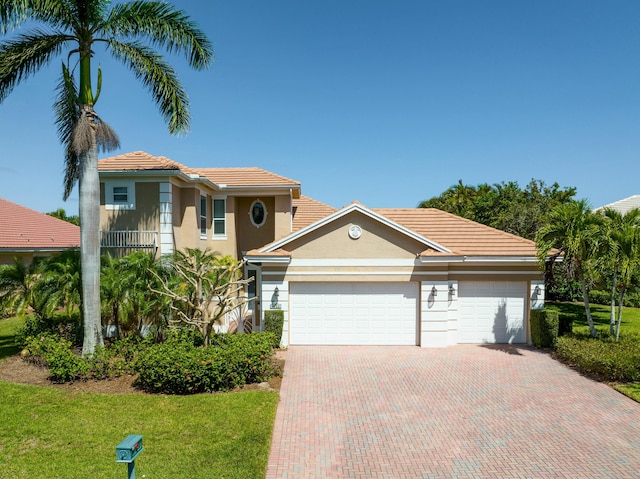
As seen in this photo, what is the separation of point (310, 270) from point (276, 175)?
7.16m

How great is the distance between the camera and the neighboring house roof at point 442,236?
535 inches

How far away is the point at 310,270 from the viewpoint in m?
13.9

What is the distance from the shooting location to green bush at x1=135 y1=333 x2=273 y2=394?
9.27 m

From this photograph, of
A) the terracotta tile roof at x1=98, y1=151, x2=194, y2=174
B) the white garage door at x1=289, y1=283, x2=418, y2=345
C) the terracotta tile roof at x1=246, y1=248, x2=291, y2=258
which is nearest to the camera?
the terracotta tile roof at x1=246, y1=248, x2=291, y2=258

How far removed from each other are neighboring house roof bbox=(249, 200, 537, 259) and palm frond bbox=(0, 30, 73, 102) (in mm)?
8470

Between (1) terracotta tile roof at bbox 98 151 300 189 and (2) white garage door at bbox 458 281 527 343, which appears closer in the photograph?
(2) white garage door at bbox 458 281 527 343

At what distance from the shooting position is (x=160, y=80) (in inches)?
465

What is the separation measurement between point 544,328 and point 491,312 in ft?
5.76

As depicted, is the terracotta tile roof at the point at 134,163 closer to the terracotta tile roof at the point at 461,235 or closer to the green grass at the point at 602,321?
the terracotta tile roof at the point at 461,235

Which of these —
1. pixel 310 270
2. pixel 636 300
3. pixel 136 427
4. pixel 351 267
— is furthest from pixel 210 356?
pixel 636 300

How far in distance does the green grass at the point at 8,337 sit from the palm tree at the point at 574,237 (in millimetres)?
17734

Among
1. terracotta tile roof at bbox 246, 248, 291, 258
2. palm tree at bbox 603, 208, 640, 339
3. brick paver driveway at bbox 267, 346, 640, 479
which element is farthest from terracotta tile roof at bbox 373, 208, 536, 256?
terracotta tile roof at bbox 246, 248, 291, 258

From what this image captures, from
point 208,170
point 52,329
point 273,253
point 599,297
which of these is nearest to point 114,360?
point 52,329

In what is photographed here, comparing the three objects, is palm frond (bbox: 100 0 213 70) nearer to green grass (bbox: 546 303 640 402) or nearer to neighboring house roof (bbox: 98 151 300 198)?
neighboring house roof (bbox: 98 151 300 198)
